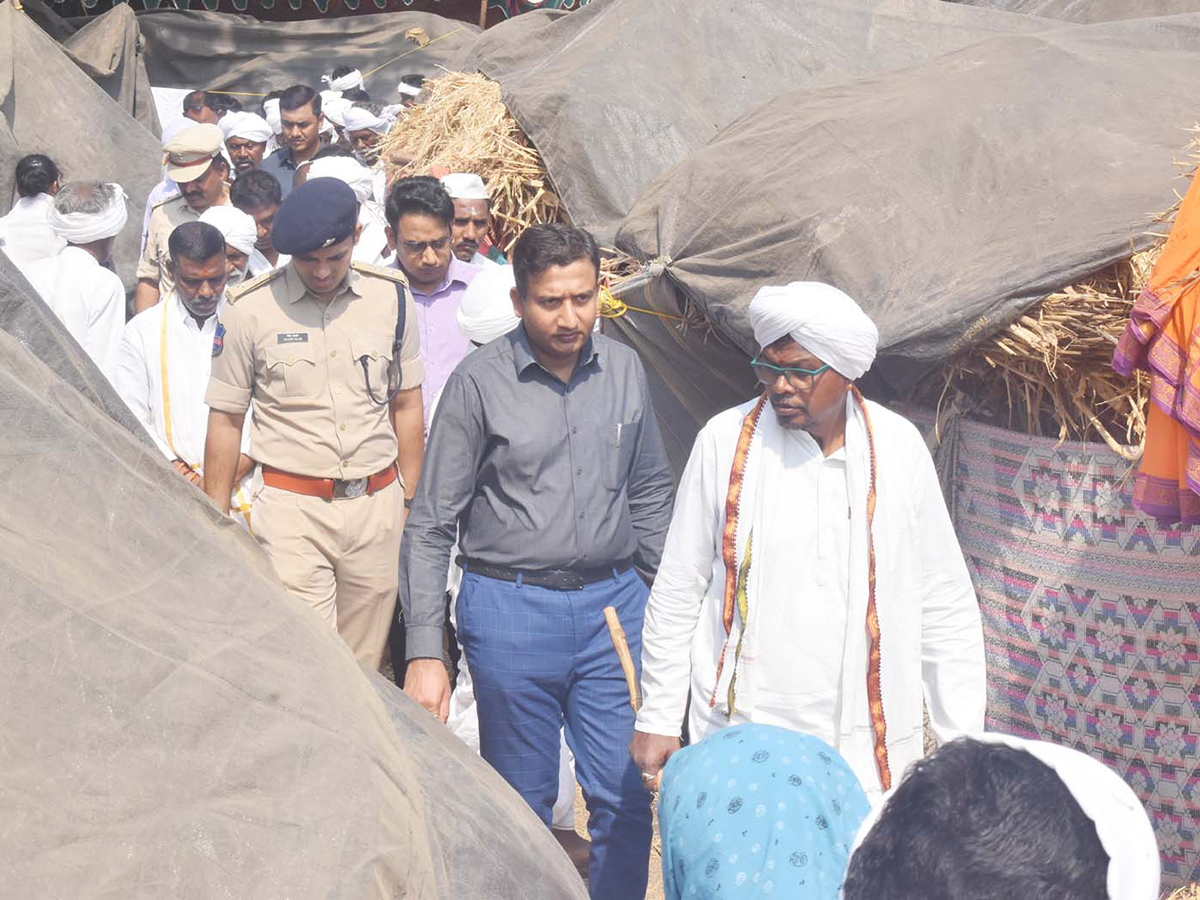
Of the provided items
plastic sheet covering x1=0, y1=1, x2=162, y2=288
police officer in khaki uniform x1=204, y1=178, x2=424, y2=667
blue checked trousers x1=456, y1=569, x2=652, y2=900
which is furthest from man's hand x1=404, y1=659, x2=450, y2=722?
plastic sheet covering x1=0, y1=1, x2=162, y2=288

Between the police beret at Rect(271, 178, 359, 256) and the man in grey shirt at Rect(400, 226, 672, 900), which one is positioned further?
the police beret at Rect(271, 178, 359, 256)

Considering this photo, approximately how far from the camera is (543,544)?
3.72 m

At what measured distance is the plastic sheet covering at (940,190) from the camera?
3766mm

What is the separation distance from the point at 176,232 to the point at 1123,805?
4.44 metres

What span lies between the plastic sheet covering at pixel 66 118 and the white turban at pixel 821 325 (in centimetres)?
880

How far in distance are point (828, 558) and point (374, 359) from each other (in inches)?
76.2

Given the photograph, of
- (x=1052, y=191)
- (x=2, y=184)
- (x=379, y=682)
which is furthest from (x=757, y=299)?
(x=2, y=184)

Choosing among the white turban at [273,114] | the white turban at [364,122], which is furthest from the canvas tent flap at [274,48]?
the white turban at [364,122]

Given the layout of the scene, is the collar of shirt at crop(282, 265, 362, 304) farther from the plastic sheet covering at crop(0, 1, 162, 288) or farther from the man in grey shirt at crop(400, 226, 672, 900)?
the plastic sheet covering at crop(0, 1, 162, 288)

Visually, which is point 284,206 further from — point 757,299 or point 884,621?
point 884,621

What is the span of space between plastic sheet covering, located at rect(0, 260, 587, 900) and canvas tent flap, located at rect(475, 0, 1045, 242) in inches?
171

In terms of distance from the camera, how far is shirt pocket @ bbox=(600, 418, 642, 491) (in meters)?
3.81

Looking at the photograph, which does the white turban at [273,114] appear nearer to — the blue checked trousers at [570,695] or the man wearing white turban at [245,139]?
the man wearing white turban at [245,139]

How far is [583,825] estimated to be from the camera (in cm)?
494
